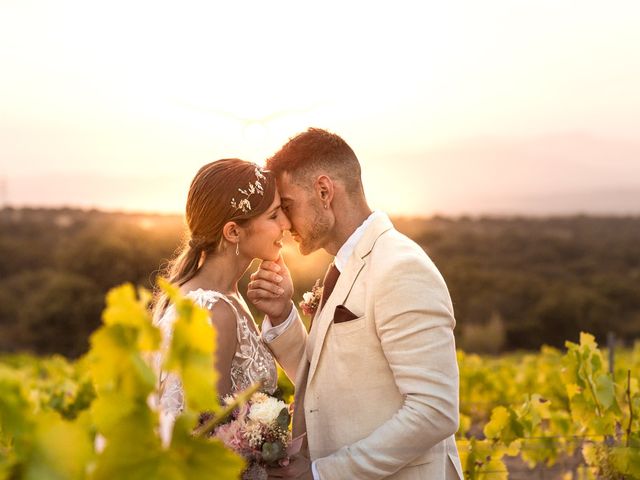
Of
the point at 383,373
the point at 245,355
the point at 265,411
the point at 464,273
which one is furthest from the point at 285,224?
the point at 464,273

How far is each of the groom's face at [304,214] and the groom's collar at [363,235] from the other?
13cm

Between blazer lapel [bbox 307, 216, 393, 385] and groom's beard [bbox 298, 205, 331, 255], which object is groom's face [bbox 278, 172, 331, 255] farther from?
blazer lapel [bbox 307, 216, 393, 385]

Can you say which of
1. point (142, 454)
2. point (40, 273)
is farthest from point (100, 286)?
point (142, 454)

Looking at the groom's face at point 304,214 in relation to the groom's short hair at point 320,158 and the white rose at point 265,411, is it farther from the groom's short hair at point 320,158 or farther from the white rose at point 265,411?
the white rose at point 265,411

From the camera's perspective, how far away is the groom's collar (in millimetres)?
3732

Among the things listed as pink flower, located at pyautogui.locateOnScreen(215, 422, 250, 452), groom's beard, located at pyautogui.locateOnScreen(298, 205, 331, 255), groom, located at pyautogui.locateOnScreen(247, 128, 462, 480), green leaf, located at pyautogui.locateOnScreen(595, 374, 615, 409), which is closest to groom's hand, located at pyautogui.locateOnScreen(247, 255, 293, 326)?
groom, located at pyautogui.locateOnScreen(247, 128, 462, 480)

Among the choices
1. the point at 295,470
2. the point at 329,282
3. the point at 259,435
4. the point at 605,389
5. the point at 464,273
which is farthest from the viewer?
the point at 464,273

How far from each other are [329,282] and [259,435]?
1135 millimetres

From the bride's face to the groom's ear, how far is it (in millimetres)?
255

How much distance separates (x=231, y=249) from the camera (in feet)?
13.7

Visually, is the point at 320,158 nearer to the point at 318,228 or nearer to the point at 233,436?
the point at 318,228

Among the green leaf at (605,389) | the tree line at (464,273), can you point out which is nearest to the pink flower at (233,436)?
the green leaf at (605,389)

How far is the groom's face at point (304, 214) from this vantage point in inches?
155

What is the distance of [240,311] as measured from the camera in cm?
420
